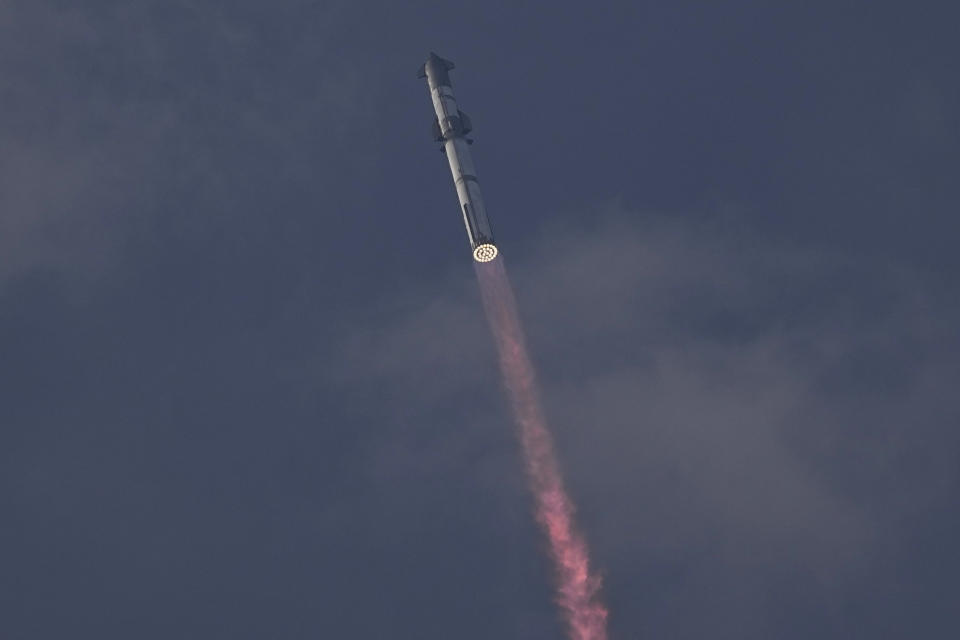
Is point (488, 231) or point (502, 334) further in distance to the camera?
point (502, 334)

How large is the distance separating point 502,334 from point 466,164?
67.5 ft

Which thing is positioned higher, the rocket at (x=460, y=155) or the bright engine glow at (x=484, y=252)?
the rocket at (x=460, y=155)

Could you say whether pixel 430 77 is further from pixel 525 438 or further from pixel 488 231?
pixel 525 438

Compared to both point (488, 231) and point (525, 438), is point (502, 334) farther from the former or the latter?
point (488, 231)

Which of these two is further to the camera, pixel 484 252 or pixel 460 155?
pixel 460 155

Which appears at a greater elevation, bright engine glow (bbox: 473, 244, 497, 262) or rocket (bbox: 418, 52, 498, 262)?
rocket (bbox: 418, 52, 498, 262)

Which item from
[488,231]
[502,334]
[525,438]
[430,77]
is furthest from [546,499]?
[430,77]

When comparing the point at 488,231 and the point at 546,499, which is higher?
the point at 488,231

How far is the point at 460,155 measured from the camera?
5640 inches

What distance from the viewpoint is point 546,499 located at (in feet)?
508

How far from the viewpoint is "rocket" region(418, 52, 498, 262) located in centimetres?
13712

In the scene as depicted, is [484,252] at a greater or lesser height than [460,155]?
lesser

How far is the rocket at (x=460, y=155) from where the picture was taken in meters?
137

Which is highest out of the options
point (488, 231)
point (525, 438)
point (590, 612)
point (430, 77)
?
point (430, 77)
